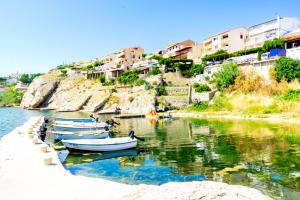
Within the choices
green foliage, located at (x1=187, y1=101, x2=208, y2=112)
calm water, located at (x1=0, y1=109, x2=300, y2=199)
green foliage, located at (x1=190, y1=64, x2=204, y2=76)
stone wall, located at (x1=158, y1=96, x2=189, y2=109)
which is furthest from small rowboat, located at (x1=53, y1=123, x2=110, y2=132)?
green foliage, located at (x1=190, y1=64, x2=204, y2=76)

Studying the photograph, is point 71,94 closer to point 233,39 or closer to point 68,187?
point 233,39

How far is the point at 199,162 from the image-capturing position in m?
23.6

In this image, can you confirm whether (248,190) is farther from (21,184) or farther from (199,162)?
(199,162)

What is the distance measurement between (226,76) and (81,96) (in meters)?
50.0

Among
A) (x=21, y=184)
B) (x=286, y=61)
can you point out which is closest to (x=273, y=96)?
(x=286, y=61)

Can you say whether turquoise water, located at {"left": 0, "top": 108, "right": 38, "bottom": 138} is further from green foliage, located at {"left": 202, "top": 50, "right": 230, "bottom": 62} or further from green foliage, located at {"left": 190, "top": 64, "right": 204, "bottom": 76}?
green foliage, located at {"left": 202, "top": 50, "right": 230, "bottom": 62}

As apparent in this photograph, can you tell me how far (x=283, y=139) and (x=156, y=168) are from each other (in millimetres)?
15919

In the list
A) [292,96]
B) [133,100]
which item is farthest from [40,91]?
[292,96]

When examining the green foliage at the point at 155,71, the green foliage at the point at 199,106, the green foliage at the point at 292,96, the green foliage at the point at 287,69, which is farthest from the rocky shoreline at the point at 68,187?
the green foliage at the point at 155,71

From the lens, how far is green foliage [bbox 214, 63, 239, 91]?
6310 centimetres

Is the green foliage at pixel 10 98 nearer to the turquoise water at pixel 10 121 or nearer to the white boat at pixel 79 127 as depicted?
the turquoise water at pixel 10 121

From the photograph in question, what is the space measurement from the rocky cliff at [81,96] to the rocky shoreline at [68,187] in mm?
48040

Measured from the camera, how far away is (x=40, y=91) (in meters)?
112

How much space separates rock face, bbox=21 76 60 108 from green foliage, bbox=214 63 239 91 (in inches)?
2687
